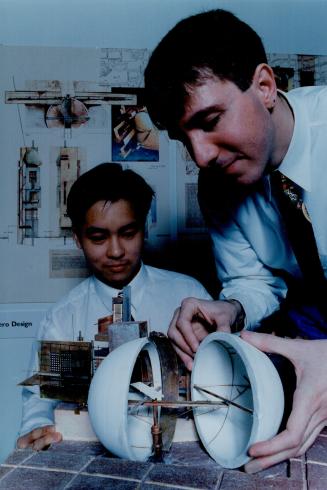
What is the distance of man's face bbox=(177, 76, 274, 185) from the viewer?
87 centimetres

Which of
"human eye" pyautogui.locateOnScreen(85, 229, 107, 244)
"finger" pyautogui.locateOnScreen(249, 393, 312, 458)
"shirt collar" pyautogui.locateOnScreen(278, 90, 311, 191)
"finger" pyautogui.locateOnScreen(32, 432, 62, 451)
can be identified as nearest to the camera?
"finger" pyautogui.locateOnScreen(249, 393, 312, 458)

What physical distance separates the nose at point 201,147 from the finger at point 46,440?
531 mm

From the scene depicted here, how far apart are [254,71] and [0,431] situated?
4.03ft

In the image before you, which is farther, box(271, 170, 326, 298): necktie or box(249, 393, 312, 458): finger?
box(271, 170, 326, 298): necktie

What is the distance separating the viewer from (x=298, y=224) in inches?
41.9

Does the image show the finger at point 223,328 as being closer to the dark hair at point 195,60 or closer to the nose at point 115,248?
the dark hair at point 195,60

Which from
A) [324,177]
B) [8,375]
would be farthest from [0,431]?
[324,177]

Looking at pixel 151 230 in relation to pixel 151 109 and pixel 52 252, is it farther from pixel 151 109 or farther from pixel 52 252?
pixel 151 109

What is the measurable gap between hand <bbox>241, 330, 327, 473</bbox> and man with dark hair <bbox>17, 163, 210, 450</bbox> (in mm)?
802

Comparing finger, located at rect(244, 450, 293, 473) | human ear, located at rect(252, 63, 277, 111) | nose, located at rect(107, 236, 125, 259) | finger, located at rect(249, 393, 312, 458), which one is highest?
human ear, located at rect(252, 63, 277, 111)

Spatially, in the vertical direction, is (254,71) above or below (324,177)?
above

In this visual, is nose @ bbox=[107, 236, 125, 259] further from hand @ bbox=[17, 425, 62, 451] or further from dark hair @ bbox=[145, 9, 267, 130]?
hand @ bbox=[17, 425, 62, 451]

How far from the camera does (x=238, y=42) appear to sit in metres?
0.94

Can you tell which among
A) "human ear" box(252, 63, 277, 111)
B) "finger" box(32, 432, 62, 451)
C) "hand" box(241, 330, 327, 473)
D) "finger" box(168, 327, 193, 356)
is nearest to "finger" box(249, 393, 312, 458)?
"hand" box(241, 330, 327, 473)
